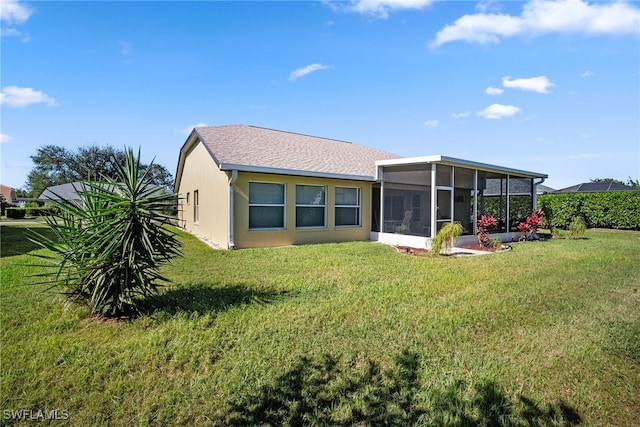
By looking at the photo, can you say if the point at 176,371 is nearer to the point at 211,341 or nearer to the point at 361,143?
the point at 211,341

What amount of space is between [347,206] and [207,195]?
18.9 feet

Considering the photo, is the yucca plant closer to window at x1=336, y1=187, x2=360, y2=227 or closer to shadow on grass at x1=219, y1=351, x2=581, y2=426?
shadow on grass at x1=219, y1=351, x2=581, y2=426

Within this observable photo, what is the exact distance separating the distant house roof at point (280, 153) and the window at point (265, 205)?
74cm

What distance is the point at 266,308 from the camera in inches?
191

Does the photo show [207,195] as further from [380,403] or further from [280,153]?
[380,403]

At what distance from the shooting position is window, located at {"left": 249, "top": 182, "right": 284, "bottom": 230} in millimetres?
11195

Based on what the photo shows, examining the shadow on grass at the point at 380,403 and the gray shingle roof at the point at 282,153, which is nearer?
the shadow on grass at the point at 380,403

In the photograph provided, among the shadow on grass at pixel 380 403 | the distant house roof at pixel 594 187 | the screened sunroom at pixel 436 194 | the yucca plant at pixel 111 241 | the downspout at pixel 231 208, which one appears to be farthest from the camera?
the distant house roof at pixel 594 187

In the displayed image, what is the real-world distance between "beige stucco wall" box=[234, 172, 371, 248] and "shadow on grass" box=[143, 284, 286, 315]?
4992mm

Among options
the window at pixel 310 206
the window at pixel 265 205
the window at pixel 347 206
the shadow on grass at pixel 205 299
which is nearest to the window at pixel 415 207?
the window at pixel 347 206

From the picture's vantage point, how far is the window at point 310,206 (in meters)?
12.2

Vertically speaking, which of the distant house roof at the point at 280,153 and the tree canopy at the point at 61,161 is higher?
the tree canopy at the point at 61,161

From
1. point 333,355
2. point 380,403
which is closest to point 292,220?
point 333,355

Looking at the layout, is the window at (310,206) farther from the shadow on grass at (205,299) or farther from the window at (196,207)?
the shadow on grass at (205,299)
